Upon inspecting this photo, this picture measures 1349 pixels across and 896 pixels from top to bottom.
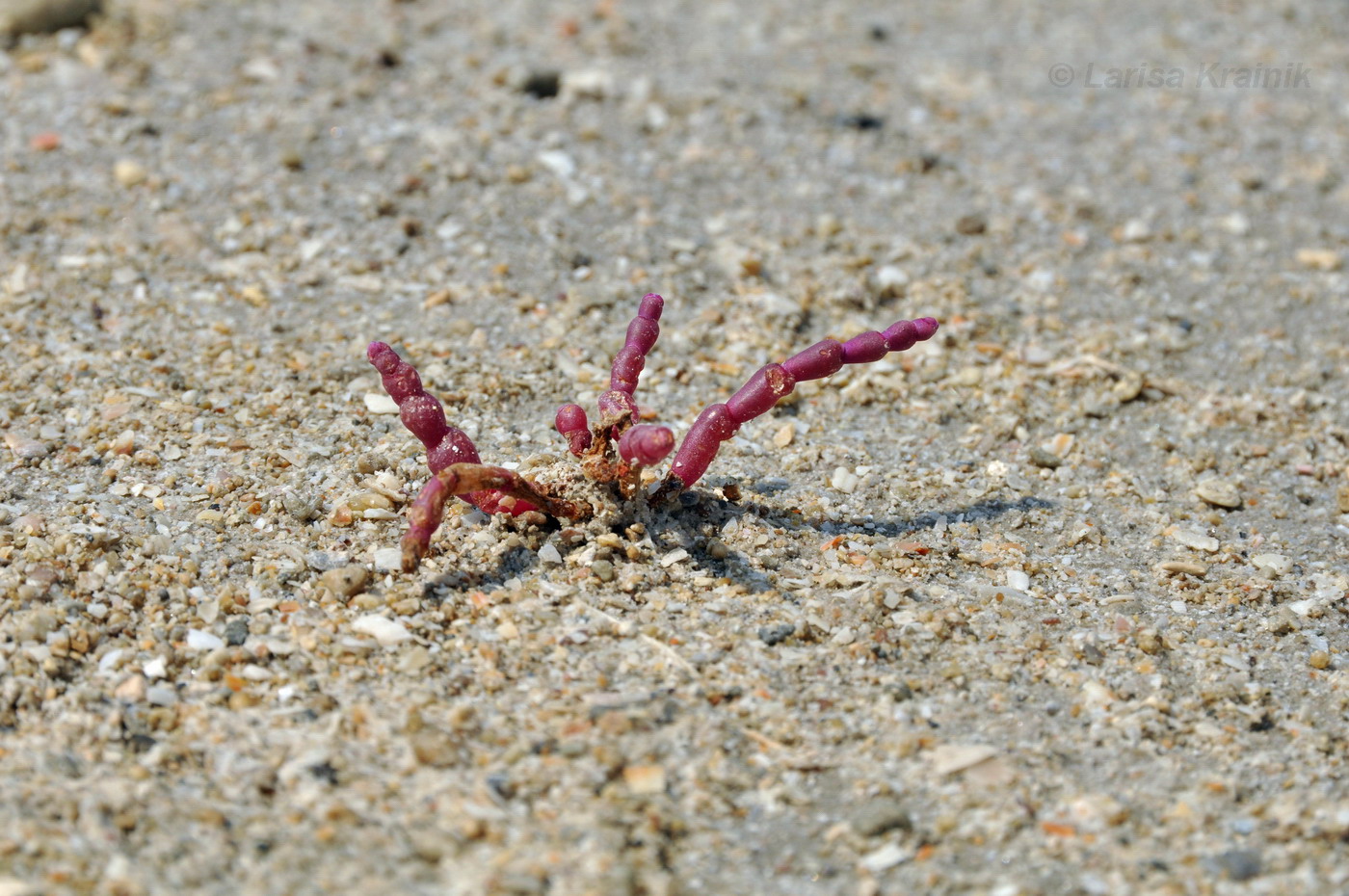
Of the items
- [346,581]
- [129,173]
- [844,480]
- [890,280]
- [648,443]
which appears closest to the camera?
[648,443]

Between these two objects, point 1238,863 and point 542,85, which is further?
point 542,85

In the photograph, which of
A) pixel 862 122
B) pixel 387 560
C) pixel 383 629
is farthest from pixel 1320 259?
pixel 383 629

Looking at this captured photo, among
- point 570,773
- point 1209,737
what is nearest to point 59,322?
point 570,773

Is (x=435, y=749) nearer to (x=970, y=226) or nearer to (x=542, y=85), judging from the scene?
(x=970, y=226)

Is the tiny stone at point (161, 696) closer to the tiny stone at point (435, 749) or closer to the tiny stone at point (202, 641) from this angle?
the tiny stone at point (202, 641)

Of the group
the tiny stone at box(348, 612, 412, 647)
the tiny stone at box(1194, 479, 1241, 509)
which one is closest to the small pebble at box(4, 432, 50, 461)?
the tiny stone at box(348, 612, 412, 647)

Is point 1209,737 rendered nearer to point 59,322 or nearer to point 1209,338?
point 1209,338
